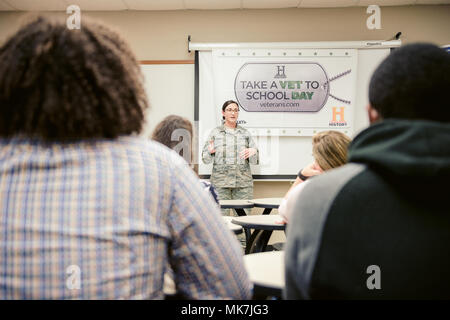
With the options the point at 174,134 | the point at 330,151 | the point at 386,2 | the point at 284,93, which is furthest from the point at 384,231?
the point at 386,2

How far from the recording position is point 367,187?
2.27 ft

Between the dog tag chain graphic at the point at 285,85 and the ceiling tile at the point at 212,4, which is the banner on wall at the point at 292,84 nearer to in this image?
the dog tag chain graphic at the point at 285,85

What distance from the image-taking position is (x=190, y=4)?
4.43m

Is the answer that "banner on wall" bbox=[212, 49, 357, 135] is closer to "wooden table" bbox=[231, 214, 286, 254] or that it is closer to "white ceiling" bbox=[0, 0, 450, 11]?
"white ceiling" bbox=[0, 0, 450, 11]

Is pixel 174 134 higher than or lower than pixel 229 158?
higher

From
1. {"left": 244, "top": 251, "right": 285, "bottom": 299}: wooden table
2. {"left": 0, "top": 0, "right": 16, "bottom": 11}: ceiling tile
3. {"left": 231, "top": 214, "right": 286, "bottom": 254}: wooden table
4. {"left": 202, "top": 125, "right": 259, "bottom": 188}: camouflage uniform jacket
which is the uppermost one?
{"left": 0, "top": 0, "right": 16, "bottom": 11}: ceiling tile

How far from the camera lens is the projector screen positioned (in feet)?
14.6

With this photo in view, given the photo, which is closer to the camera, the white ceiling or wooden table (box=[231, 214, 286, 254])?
wooden table (box=[231, 214, 286, 254])

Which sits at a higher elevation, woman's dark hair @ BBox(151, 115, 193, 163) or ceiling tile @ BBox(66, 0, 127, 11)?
ceiling tile @ BBox(66, 0, 127, 11)

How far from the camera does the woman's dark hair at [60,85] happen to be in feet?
2.16

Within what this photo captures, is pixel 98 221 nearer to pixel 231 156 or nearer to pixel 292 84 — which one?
pixel 231 156

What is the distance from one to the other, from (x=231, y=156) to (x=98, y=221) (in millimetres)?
3648

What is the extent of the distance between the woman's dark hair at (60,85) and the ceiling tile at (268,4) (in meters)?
4.07

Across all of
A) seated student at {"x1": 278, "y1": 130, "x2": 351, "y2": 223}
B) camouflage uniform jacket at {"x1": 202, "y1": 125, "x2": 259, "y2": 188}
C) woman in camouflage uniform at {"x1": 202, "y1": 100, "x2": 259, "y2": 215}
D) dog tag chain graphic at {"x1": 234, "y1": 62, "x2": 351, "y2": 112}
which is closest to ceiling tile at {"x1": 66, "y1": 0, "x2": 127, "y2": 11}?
dog tag chain graphic at {"x1": 234, "y1": 62, "x2": 351, "y2": 112}
